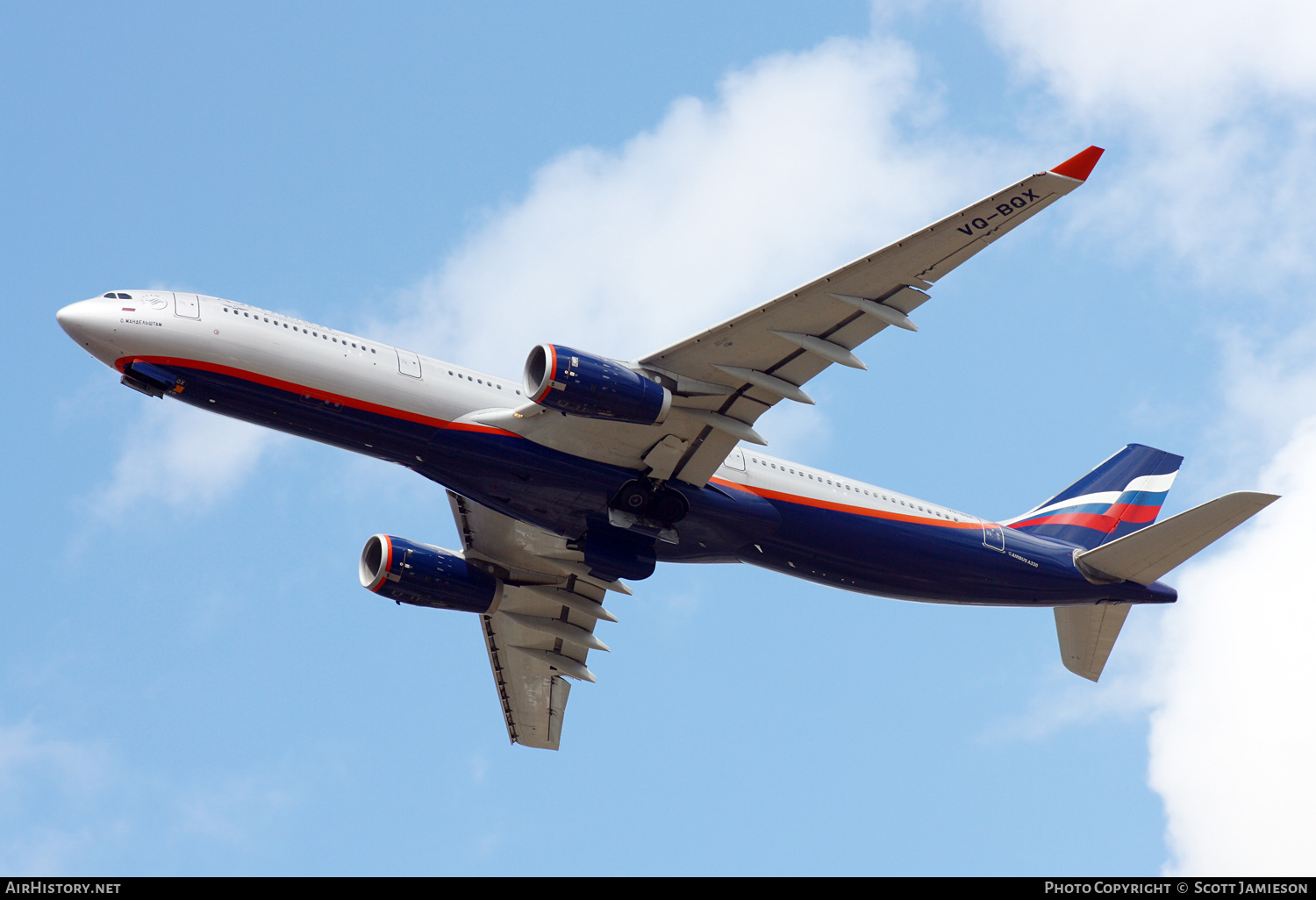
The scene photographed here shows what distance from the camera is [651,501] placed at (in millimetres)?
33531

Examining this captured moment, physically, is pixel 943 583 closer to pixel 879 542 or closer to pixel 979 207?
pixel 879 542

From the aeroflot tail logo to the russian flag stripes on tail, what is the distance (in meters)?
14.5

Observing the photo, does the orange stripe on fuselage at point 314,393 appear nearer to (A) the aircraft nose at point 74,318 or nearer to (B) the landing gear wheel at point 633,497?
(A) the aircraft nose at point 74,318

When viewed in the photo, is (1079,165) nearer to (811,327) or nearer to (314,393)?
(811,327)

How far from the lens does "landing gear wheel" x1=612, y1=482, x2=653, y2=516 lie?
33406 mm

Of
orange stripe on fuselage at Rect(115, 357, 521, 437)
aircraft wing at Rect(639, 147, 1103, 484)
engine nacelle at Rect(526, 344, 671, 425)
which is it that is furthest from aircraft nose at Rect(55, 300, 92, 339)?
aircraft wing at Rect(639, 147, 1103, 484)

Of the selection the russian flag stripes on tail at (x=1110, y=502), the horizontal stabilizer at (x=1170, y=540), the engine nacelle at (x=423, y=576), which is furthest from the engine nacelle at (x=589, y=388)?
the russian flag stripes on tail at (x=1110, y=502)

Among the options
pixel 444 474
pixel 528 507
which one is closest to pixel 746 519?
pixel 528 507

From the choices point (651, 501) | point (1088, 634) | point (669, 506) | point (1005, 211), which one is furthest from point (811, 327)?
point (1088, 634)

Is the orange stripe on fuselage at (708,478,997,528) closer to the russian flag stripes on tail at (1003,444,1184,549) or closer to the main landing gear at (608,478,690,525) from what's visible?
the main landing gear at (608,478,690,525)

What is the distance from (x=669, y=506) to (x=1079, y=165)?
13.0 m

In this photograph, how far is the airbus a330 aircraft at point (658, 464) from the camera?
97.6 feet

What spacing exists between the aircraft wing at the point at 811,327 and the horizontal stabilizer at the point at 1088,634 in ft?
46.2

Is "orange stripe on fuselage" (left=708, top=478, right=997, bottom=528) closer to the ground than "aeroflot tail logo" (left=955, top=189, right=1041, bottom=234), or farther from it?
closer to the ground
